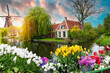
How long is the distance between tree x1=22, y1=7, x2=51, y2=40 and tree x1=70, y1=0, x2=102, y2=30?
5405 millimetres

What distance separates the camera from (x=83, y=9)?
18.0m

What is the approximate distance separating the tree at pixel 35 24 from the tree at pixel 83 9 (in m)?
5.41

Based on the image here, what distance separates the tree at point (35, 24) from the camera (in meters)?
17.7

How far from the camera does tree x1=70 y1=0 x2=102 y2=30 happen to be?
1822cm

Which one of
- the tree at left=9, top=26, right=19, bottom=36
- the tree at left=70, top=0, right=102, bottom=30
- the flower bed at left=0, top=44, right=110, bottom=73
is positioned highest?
the tree at left=70, top=0, right=102, bottom=30

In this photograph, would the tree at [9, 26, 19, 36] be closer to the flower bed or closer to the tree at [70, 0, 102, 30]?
the tree at [70, 0, 102, 30]

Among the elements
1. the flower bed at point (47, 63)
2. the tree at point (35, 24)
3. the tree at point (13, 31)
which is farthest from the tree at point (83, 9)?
the flower bed at point (47, 63)

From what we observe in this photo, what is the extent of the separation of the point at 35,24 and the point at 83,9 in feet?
30.1

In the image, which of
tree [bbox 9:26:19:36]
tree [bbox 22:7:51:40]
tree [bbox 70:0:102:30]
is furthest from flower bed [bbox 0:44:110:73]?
tree [bbox 9:26:19:36]

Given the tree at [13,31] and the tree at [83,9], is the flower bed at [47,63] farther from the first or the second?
the tree at [13,31]

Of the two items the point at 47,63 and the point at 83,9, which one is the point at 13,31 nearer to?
the point at 83,9

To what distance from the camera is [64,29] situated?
18938mm

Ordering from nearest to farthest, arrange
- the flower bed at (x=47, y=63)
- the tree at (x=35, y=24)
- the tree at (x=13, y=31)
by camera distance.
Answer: the flower bed at (x=47, y=63) < the tree at (x=35, y=24) < the tree at (x=13, y=31)

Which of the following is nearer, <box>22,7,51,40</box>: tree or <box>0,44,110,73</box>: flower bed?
<box>0,44,110,73</box>: flower bed
